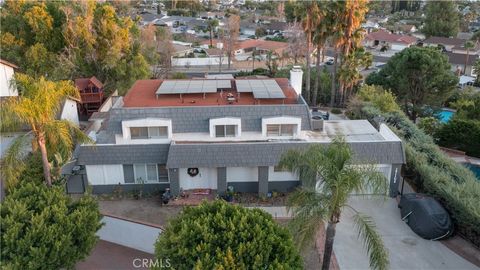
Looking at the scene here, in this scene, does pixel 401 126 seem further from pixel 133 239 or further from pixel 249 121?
pixel 133 239

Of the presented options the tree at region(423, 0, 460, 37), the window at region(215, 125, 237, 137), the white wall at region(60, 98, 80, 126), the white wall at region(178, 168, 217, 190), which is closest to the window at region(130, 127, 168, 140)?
the white wall at region(178, 168, 217, 190)

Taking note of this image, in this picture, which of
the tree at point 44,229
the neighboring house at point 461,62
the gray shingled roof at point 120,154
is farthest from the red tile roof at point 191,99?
the neighboring house at point 461,62

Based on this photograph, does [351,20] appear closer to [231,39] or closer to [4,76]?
[4,76]

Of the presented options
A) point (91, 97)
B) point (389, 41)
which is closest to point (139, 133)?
point (91, 97)

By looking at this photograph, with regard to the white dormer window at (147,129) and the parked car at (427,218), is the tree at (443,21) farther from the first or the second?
the white dormer window at (147,129)

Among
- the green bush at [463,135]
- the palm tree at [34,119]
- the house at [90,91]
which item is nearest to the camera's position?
the palm tree at [34,119]

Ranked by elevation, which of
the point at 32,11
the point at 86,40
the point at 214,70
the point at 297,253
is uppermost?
the point at 32,11

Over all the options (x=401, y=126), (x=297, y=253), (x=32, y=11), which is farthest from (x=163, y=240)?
(x=32, y=11)
